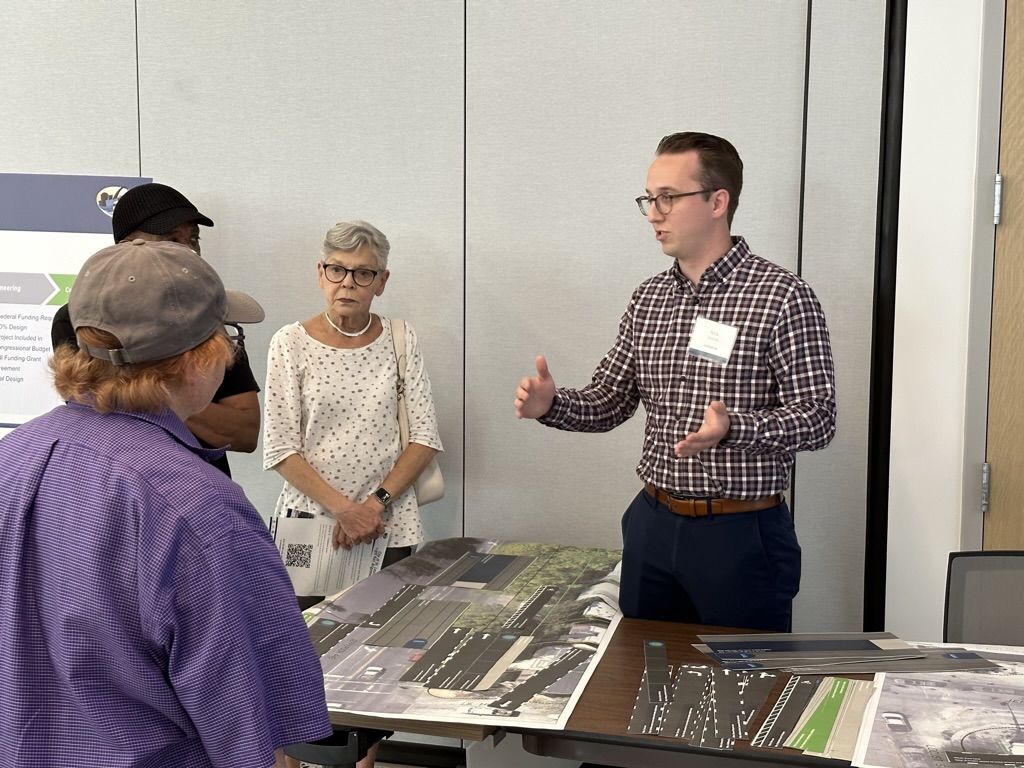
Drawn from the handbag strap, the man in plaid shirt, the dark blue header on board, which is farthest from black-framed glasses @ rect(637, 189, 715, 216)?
the dark blue header on board

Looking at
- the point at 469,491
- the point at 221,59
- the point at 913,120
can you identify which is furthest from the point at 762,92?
the point at 221,59

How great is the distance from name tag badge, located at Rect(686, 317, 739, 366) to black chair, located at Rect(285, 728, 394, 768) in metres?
1.09

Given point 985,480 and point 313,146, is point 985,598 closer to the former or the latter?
point 985,480

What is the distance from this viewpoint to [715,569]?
233 centimetres

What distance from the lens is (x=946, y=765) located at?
1534mm

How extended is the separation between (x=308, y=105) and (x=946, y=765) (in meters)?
2.87

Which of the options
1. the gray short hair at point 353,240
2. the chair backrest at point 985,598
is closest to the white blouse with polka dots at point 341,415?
the gray short hair at point 353,240

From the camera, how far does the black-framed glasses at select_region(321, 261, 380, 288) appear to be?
2.94 metres

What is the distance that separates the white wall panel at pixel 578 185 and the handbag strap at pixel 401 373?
0.43 metres

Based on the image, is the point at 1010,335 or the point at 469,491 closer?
the point at 1010,335

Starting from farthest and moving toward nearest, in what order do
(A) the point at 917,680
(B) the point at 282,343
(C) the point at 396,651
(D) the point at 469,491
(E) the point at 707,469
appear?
(D) the point at 469,491
(B) the point at 282,343
(E) the point at 707,469
(C) the point at 396,651
(A) the point at 917,680

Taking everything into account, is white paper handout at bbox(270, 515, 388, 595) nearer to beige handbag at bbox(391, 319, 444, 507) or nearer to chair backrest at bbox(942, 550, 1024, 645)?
beige handbag at bbox(391, 319, 444, 507)

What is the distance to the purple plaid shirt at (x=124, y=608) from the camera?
122 centimetres

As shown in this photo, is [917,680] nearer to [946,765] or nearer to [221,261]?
[946,765]
